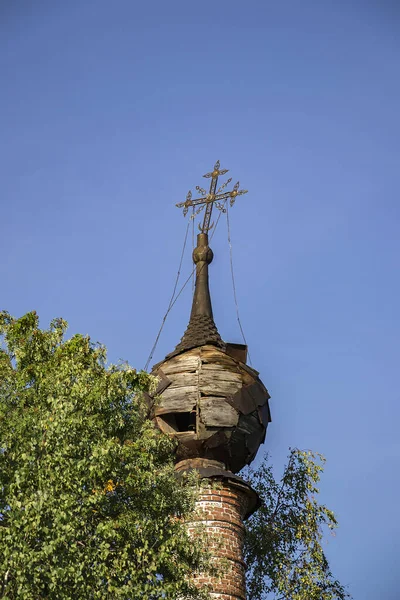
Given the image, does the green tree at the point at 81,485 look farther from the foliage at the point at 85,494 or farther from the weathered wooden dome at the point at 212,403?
the weathered wooden dome at the point at 212,403

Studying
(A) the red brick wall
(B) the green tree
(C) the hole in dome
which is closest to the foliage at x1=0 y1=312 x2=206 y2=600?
(B) the green tree

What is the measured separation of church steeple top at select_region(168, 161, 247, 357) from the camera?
23.3 meters

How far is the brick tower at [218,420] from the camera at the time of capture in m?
20.3

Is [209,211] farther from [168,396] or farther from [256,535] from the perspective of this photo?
[256,535]

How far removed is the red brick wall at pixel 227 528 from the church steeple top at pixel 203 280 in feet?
13.3

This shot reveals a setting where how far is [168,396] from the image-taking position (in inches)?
856

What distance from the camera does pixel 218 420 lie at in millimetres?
21109

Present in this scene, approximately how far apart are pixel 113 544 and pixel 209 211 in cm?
1470

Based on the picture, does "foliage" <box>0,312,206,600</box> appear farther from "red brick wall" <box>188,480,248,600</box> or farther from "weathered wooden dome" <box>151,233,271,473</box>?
"weathered wooden dome" <box>151,233,271,473</box>

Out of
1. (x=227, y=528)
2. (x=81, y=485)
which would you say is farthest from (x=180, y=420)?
(x=81, y=485)

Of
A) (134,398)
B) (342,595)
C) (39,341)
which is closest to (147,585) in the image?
(134,398)

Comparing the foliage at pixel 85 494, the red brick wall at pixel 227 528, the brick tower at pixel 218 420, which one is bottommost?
the foliage at pixel 85 494

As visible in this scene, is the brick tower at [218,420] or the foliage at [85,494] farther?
the brick tower at [218,420]

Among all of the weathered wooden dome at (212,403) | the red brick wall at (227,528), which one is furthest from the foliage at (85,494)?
the weathered wooden dome at (212,403)
